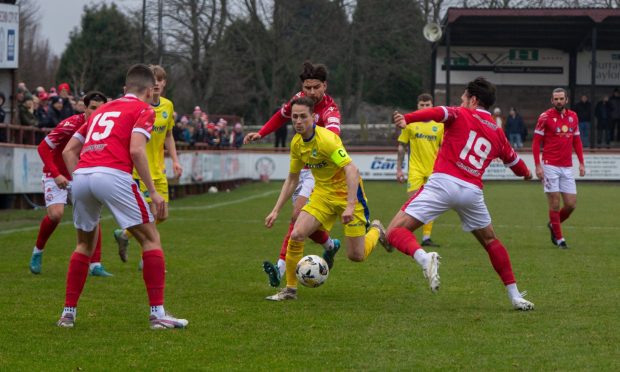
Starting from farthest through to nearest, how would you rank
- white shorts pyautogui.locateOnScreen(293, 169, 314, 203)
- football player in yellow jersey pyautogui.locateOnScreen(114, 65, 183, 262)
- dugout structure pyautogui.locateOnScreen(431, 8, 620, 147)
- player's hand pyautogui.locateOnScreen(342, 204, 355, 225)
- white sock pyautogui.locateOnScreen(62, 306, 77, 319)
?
dugout structure pyautogui.locateOnScreen(431, 8, 620, 147) → football player in yellow jersey pyautogui.locateOnScreen(114, 65, 183, 262) → white shorts pyautogui.locateOnScreen(293, 169, 314, 203) → player's hand pyautogui.locateOnScreen(342, 204, 355, 225) → white sock pyautogui.locateOnScreen(62, 306, 77, 319)

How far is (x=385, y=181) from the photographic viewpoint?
3597 cm

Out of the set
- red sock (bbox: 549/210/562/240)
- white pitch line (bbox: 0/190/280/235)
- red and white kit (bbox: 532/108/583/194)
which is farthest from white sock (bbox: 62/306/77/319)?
red and white kit (bbox: 532/108/583/194)

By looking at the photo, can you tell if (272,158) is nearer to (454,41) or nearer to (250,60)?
(454,41)

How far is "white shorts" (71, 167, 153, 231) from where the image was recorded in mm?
7227

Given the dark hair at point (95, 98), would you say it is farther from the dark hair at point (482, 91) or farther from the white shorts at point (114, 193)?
the dark hair at point (482, 91)

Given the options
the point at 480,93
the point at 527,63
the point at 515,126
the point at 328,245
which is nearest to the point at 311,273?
the point at 328,245

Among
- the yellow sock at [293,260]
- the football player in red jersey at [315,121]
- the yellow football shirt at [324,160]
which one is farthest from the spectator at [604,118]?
the yellow sock at [293,260]

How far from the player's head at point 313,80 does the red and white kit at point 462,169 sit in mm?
1962

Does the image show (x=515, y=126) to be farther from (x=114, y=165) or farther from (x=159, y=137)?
(x=114, y=165)

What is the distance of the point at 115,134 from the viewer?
24.0ft

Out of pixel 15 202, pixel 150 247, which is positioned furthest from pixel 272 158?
pixel 150 247

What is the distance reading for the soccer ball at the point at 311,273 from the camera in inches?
352

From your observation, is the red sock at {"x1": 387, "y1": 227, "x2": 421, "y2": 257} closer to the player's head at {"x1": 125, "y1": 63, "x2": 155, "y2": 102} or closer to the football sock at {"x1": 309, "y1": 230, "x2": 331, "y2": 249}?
the football sock at {"x1": 309, "y1": 230, "x2": 331, "y2": 249}

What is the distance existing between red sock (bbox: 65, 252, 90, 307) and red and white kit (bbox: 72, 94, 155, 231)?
41 cm
